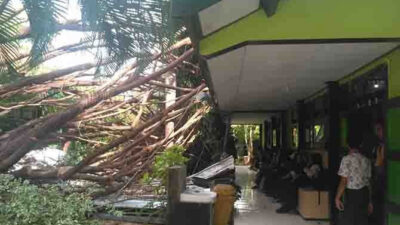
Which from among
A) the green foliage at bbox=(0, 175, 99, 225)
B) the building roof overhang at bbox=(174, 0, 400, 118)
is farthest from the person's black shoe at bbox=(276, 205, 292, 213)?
the building roof overhang at bbox=(174, 0, 400, 118)

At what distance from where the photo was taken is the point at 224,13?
5398 mm

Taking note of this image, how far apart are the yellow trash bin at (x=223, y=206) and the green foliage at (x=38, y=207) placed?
1906 mm

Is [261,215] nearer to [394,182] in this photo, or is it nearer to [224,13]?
[394,182]

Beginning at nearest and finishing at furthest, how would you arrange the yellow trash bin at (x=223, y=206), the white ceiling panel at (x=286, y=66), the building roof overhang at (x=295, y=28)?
the building roof overhang at (x=295, y=28) < the white ceiling panel at (x=286, y=66) < the yellow trash bin at (x=223, y=206)

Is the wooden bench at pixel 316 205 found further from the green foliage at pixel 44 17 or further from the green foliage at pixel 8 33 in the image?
the green foliage at pixel 44 17

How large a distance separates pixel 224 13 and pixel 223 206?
3563mm

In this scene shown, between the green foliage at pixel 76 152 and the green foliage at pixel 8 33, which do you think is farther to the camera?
the green foliage at pixel 76 152

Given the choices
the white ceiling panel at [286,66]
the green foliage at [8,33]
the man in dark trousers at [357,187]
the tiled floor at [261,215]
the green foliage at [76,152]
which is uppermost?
the white ceiling panel at [286,66]

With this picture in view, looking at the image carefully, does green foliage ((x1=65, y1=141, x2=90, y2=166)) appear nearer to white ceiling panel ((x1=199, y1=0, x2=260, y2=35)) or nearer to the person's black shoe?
the person's black shoe

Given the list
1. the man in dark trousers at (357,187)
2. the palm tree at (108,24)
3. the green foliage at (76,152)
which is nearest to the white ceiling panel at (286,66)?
the man in dark trousers at (357,187)

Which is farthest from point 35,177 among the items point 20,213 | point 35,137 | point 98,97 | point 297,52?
point 297,52

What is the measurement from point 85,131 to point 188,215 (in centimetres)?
798

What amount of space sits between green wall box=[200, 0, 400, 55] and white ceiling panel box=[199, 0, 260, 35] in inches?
3.3

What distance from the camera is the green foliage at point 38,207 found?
6434 mm
